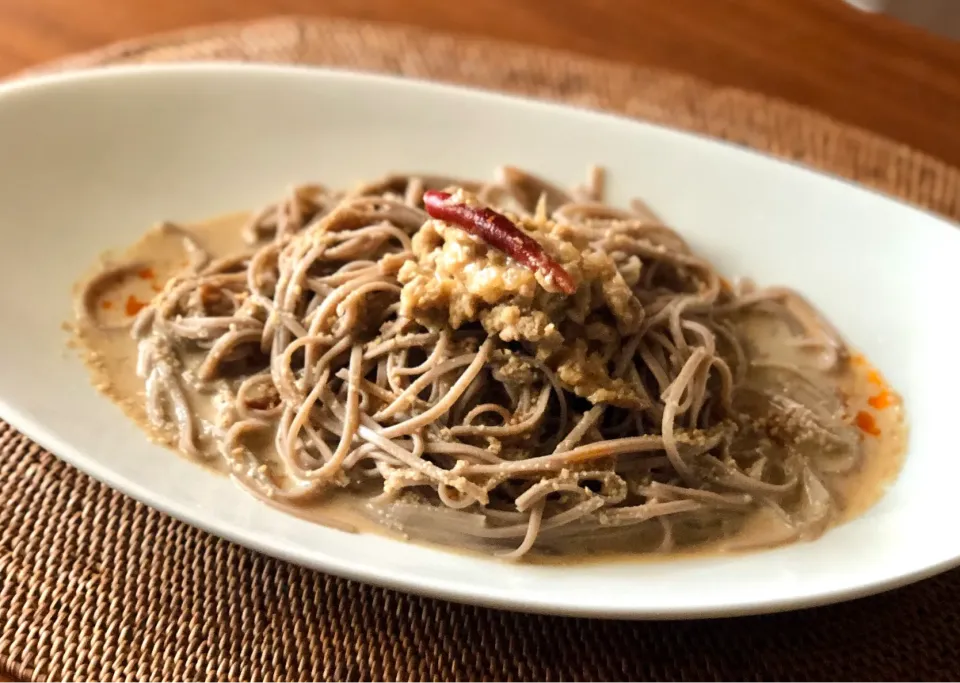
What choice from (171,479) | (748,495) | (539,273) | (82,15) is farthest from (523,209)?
(82,15)

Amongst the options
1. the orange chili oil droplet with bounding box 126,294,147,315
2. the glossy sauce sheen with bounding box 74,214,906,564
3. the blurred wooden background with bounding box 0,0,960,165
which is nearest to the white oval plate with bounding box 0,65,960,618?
the glossy sauce sheen with bounding box 74,214,906,564

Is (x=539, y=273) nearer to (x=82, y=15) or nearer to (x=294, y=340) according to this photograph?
(x=294, y=340)

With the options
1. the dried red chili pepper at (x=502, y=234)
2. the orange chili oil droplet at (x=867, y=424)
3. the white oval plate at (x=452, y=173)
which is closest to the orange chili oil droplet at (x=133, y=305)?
the white oval plate at (x=452, y=173)

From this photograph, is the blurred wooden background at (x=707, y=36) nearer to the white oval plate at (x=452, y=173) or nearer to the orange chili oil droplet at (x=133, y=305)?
the white oval plate at (x=452, y=173)

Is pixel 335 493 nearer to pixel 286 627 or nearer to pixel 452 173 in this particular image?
pixel 286 627

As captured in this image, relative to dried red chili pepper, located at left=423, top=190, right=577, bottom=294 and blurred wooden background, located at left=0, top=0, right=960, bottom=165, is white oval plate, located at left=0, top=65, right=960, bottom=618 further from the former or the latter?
blurred wooden background, located at left=0, top=0, right=960, bottom=165
